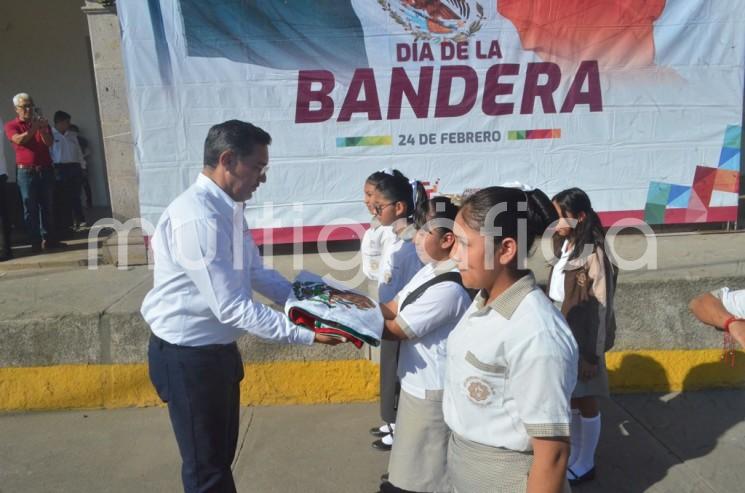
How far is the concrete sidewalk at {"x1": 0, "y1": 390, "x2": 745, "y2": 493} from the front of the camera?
3.55 m

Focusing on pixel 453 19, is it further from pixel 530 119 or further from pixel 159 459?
pixel 159 459

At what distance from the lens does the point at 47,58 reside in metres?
9.68

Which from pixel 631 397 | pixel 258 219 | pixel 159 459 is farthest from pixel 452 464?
pixel 258 219

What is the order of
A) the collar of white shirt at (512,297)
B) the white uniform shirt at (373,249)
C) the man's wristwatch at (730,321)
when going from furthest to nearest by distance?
the white uniform shirt at (373,249), the man's wristwatch at (730,321), the collar of white shirt at (512,297)

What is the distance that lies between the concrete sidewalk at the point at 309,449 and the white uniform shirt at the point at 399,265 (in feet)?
3.62

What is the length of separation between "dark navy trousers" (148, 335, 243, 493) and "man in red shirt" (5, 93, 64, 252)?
4.98m

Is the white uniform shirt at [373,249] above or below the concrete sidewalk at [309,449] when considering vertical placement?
above

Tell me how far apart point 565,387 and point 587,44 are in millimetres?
5193

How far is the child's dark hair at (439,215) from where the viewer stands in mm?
2719

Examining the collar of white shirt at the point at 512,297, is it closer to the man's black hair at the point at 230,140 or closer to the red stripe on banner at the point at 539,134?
the man's black hair at the point at 230,140

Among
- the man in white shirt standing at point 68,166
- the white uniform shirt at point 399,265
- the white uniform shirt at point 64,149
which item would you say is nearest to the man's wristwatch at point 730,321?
the white uniform shirt at point 399,265

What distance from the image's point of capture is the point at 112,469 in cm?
376

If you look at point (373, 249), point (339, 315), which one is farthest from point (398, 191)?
point (339, 315)

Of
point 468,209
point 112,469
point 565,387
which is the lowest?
point 112,469
